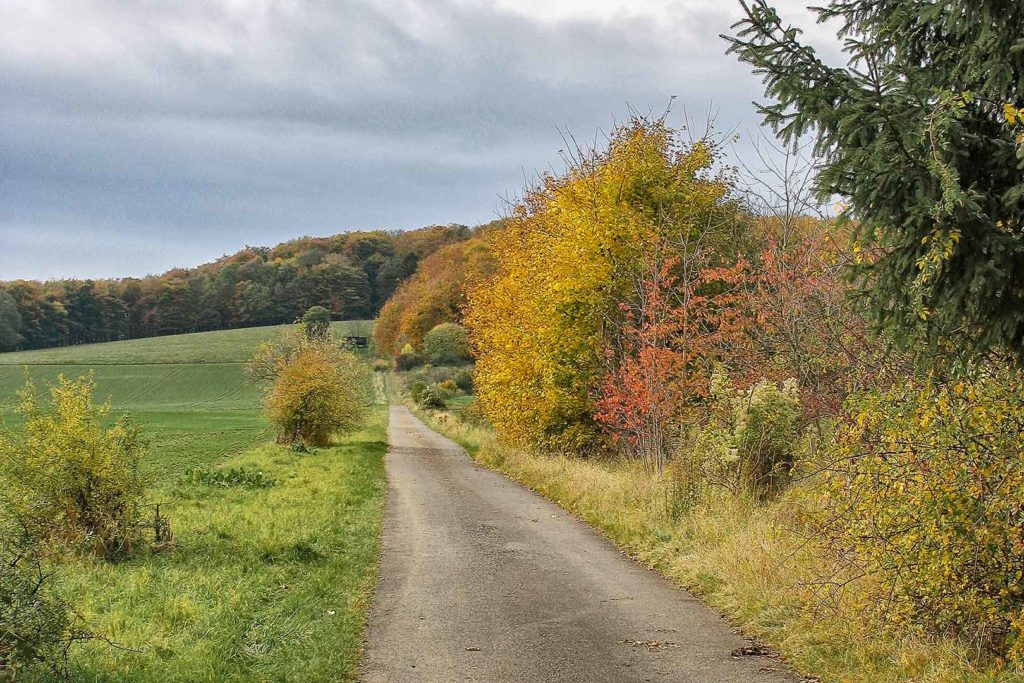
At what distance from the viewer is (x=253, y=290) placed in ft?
373

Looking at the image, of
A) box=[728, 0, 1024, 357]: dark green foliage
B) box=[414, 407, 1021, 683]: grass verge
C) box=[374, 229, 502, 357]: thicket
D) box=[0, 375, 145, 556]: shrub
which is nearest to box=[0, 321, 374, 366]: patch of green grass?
box=[374, 229, 502, 357]: thicket

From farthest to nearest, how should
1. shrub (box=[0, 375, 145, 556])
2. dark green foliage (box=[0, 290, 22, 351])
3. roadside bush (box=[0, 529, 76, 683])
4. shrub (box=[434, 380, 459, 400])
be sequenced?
dark green foliage (box=[0, 290, 22, 351])
shrub (box=[434, 380, 459, 400])
shrub (box=[0, 375, 145, 556])
roadside bush (box=[0, 529, 76, 683])

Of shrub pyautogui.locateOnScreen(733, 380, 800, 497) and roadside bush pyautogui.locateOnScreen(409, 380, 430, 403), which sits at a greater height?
shrub pyautogui.locateOnScreen(733, 380, 800, 497)

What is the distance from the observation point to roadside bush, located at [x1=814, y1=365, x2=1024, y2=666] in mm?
5402

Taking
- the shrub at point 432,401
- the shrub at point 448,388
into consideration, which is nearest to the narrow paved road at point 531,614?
the shrub at point 432,401

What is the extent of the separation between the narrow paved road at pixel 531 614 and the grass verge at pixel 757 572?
0.27 m

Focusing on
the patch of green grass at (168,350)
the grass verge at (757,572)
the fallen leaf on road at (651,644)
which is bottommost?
the fallen leaf on road at (651,644)

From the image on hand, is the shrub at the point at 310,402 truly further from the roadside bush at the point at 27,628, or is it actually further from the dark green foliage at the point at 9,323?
the dark green foliage at the point at 9,323

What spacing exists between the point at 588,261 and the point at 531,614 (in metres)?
12.9

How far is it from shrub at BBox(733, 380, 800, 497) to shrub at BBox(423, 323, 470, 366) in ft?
198

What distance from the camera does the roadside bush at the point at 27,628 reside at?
5309 mm

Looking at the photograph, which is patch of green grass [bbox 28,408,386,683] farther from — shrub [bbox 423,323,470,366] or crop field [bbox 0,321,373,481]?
shrub [bbox 423,323,470,366]

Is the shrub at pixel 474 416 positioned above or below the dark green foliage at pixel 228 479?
below

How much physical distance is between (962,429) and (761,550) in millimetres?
3279
